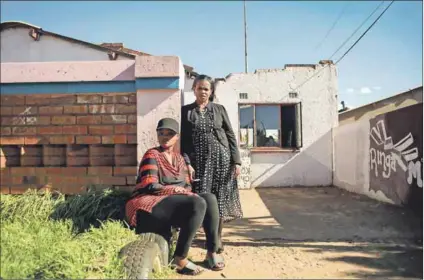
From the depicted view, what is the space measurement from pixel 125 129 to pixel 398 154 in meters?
4.41

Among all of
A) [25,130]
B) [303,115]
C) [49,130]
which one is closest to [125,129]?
[49,130]

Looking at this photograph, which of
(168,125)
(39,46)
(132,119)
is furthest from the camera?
(39,46)

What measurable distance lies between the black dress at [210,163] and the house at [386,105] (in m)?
7.33

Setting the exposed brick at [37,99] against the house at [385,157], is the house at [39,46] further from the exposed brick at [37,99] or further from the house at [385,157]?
the exposed brick at [37,99]

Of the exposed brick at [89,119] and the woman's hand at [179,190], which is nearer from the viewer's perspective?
the woman's hand at [179,190]

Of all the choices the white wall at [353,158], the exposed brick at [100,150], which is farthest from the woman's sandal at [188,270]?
the white wall at [353,158]

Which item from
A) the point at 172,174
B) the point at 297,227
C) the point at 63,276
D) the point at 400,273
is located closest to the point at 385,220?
the point at 297,227

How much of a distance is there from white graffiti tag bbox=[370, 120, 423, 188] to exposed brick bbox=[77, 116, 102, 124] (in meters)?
4.36

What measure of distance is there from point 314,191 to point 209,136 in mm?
5428

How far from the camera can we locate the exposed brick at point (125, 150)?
327 centimetres

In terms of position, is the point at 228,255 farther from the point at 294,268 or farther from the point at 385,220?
the point at 385,220

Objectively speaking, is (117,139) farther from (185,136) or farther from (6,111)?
(6,111)

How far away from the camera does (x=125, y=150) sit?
3.28 m

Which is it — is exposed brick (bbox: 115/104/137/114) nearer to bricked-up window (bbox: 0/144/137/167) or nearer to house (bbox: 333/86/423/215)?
bricked-up window (bbox: 0/144/137/167)
